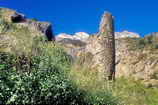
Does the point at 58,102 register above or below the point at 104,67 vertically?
below

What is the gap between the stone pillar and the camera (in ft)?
31.9

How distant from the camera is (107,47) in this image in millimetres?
9945

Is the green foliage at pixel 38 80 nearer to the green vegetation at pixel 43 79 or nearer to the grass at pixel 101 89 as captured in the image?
the green vegetation at pixel 43 79

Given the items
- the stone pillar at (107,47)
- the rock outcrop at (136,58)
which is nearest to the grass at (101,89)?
the stone pillar at (107,47)

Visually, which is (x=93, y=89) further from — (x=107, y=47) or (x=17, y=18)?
(x=17, y=18)

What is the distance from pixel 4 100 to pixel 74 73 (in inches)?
71.9

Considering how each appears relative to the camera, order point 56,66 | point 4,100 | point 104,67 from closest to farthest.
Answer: point 4,100 < point 56,66 < point 104,67

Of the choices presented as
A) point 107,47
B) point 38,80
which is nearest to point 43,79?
point 38,80

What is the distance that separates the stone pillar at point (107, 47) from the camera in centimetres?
972

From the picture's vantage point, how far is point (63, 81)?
6574mm

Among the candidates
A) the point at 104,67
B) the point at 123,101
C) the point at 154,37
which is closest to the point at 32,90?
the point at 123,101

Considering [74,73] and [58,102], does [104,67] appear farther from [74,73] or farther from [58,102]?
[58,102]

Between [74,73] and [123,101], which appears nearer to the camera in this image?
[74,73]

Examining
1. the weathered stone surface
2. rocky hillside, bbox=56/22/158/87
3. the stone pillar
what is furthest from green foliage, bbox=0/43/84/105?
the weathered stone surface
